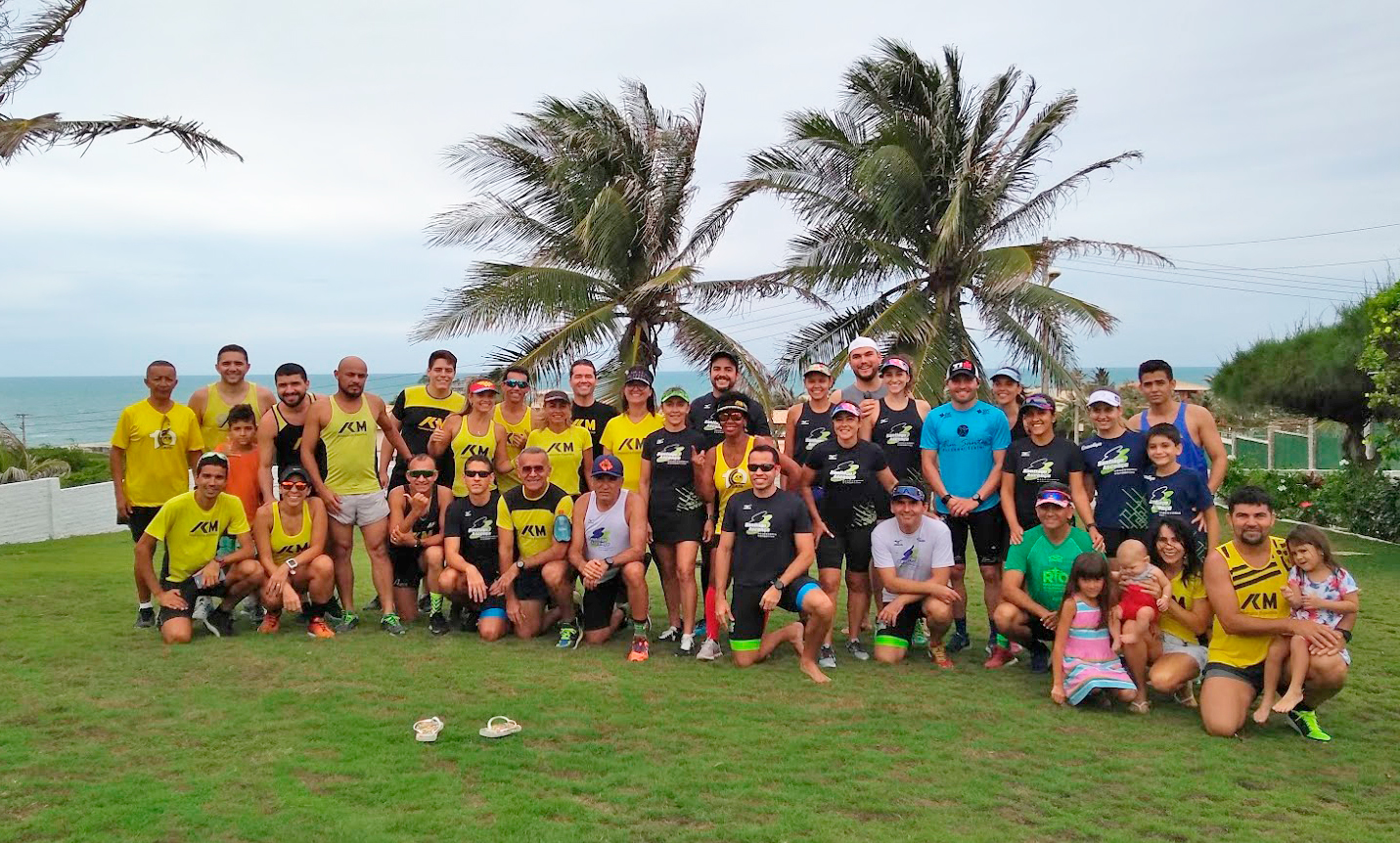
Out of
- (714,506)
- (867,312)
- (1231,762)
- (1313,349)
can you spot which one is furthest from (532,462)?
(1313,349)

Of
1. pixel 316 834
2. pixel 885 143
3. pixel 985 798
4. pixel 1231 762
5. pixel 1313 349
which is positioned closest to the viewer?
pixel 316 834

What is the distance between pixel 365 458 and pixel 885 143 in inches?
437

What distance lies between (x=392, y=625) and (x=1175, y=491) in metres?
5.42

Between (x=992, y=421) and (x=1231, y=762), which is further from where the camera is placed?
(x=992, y=421)

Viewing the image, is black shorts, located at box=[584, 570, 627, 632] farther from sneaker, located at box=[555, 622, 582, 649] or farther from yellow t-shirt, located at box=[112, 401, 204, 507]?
yellow t-shirt, located at box=[112, 401, 204, 507]

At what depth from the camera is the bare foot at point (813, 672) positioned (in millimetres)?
6602

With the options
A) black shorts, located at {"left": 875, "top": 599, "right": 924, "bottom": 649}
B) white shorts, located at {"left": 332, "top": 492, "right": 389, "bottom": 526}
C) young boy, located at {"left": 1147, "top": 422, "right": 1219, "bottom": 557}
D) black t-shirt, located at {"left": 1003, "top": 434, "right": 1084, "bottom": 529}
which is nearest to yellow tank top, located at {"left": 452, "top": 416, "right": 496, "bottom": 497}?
white shorts, located at {"left": 332, "top": 492, "right": 389, "bottom": 526}

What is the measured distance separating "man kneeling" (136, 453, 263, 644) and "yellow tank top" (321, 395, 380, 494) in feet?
2.26

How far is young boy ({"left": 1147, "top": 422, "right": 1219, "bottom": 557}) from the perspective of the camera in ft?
21.8

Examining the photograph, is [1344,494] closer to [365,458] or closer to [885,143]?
[885,143]

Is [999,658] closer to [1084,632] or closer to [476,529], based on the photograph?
[1084,632]

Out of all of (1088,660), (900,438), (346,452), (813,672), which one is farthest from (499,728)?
(900,438)

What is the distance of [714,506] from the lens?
7508 millimetres

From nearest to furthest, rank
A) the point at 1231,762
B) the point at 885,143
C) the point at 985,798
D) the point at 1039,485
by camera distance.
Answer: the point at 985,798, the point at 1231,762, the point at 1039,485, the point at 885,143
